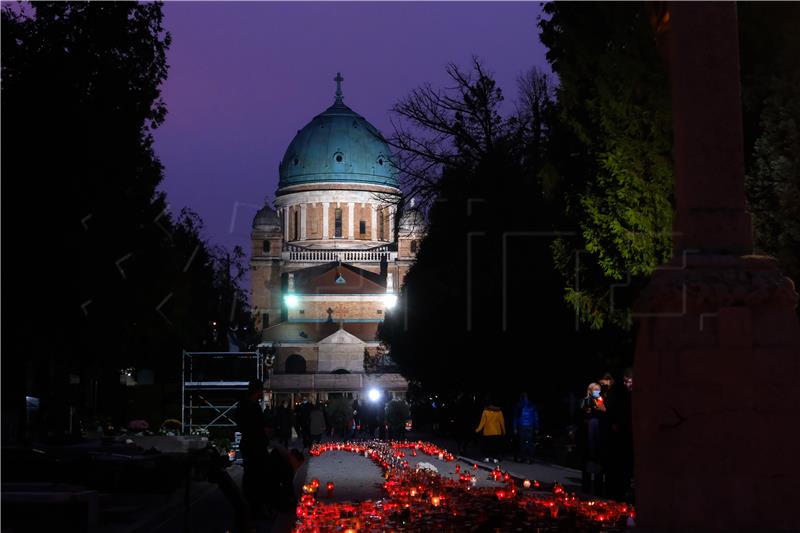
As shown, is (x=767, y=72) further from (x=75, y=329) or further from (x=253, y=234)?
(x=253, y=234)

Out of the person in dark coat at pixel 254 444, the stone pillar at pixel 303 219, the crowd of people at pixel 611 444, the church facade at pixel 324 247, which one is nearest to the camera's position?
the person in dark coat at pixel 254 444

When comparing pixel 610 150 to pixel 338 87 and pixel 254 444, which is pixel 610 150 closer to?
pixel 254 444

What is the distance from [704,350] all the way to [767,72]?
12.1 metres

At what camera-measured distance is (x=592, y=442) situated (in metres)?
17.3

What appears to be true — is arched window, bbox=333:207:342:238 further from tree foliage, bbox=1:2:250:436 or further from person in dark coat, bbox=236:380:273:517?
person in dark coat, bbox=236:380:273:517

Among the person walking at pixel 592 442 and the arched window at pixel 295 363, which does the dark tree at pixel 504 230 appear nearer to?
the person walking at pixel 592 442

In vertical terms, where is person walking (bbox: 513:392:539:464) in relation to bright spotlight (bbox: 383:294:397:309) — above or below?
below

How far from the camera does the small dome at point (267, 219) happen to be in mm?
120562

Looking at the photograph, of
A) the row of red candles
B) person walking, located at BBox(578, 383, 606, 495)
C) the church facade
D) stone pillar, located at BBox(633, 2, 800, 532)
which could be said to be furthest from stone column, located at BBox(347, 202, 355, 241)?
stone pillar, located at BBox(633, 2, 800, 532)

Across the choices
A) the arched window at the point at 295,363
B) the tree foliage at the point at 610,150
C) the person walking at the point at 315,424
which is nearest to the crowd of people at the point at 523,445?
the tree foliage at the point at 610,150

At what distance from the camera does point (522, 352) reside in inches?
1314

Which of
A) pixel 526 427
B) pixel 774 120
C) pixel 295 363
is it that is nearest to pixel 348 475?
pixel 526 427

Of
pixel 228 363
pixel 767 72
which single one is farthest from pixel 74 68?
pixel 228 363

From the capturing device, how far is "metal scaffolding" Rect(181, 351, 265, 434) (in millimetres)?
31938
